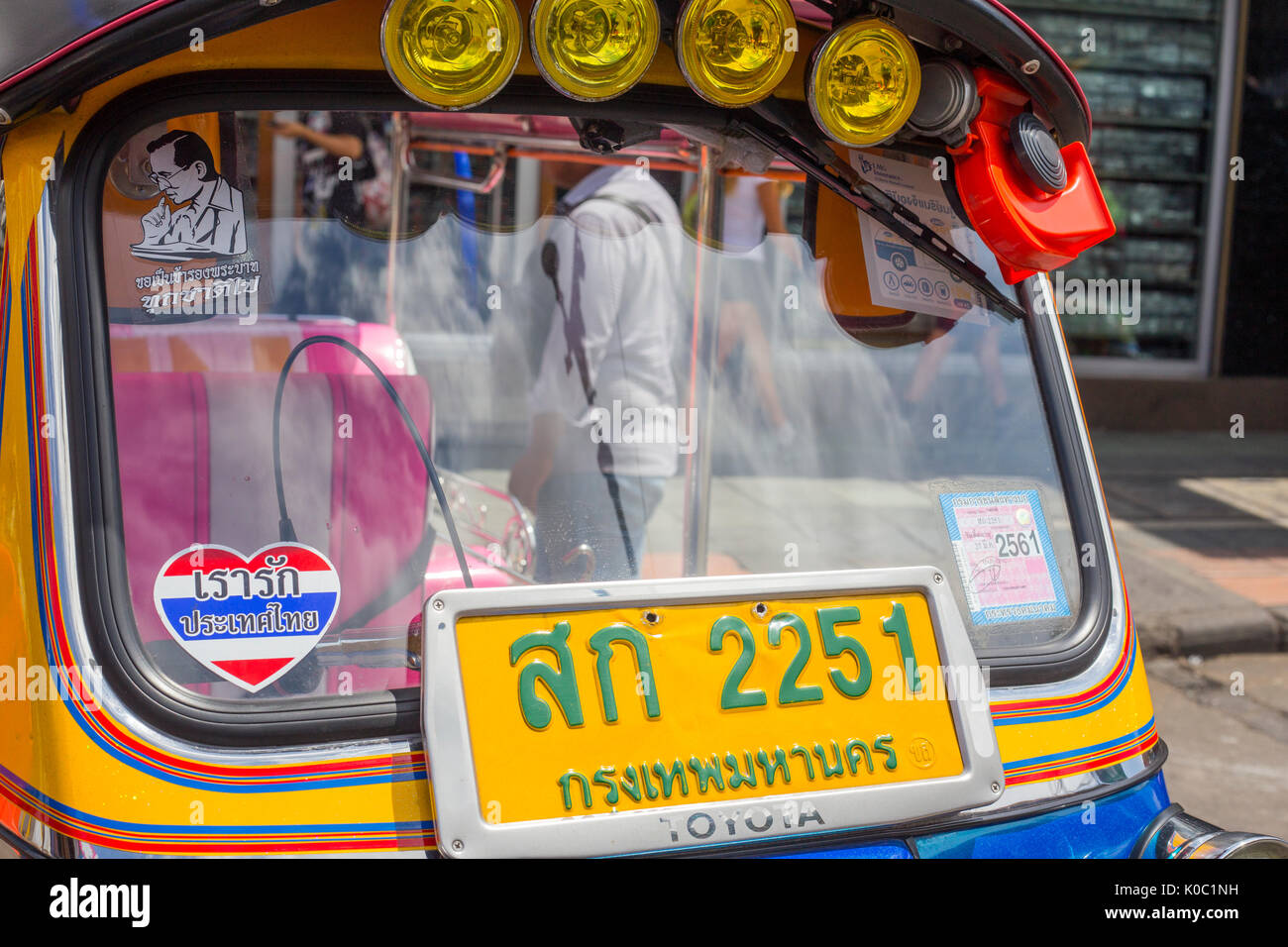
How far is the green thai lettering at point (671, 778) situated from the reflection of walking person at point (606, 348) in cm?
74

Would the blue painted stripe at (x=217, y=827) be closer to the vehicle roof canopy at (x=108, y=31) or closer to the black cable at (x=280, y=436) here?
the black cable at (x=280, y=436)

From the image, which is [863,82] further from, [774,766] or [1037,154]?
[774,766]

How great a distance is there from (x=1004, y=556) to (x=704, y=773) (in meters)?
0.65

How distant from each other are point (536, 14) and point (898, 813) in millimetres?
1099

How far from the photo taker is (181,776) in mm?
1442

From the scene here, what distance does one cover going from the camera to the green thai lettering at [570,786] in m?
1.46

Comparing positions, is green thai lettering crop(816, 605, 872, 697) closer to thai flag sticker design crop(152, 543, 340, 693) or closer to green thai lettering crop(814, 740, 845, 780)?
green thai lettering crop(814, 740, 845, 780)

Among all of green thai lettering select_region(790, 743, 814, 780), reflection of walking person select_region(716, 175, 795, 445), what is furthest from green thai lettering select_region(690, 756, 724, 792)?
reflection of walking person select_region(716, 175, 795, 445)

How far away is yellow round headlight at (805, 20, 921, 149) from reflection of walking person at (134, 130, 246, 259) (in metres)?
0.81

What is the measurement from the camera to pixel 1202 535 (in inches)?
274

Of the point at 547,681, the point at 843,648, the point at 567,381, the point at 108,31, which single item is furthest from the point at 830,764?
the point at 567,381

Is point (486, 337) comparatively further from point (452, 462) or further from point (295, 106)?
point (295, 106)

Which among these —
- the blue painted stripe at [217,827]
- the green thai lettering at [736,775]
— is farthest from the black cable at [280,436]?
the green thai lettering at [736,775]

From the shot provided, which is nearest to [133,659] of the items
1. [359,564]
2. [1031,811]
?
[359,564]
